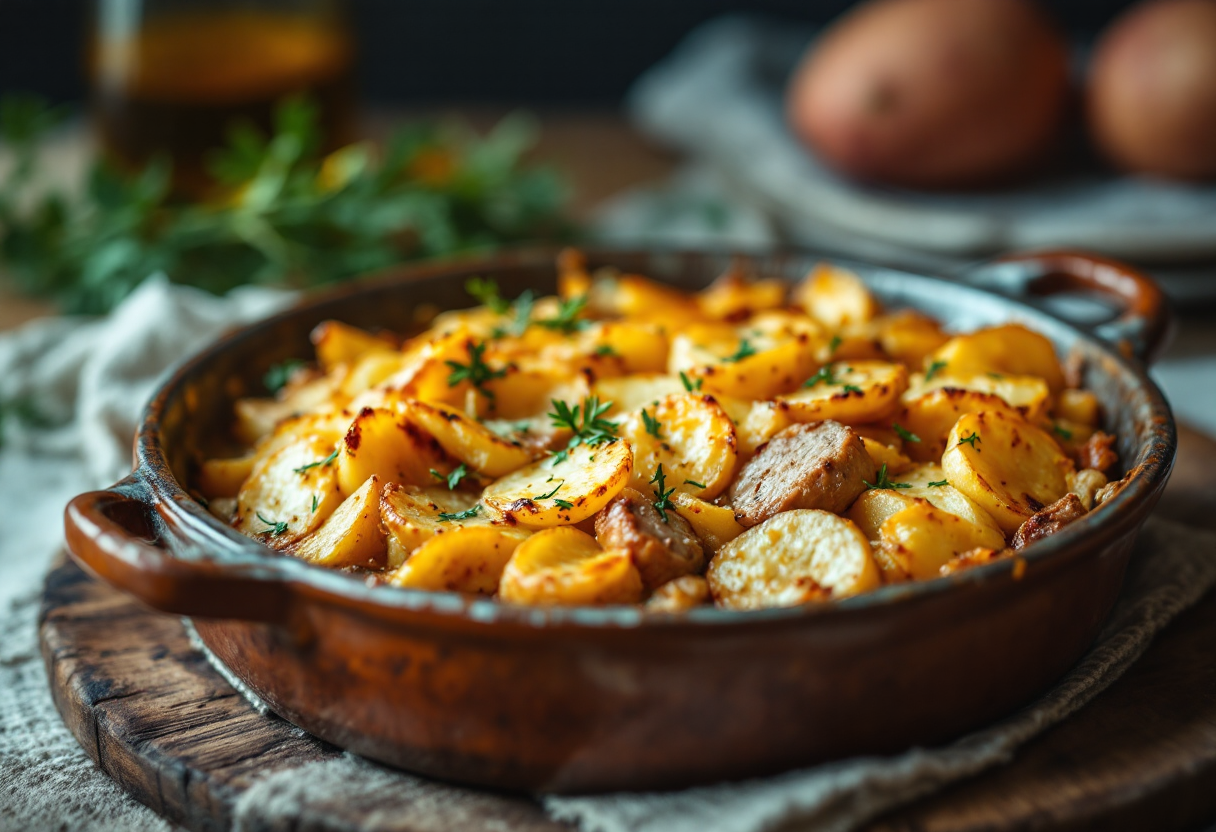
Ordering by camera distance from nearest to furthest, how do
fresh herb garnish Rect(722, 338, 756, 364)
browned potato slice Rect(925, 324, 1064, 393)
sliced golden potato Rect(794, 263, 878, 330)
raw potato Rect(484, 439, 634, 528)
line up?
raw potato Rect(484, 439, 634, 528), fresh herb garnish Rect(722, 338, 756, 364), browned potato slice Rect(925, 324, 1064, 393), sliced golden potato Rect(794, 263, 878, 330)

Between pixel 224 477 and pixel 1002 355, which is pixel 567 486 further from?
pixel 1002 355

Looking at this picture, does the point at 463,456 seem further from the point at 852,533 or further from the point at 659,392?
the point at 852,533

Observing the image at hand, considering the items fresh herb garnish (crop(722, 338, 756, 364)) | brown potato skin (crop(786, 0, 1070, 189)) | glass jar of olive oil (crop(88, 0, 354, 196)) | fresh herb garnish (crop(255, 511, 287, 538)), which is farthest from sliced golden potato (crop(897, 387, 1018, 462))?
glass jar of olive oil (crop(88, 0, 354, 196))

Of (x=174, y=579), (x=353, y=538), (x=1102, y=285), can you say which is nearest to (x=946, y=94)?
(x=1102, y=285)

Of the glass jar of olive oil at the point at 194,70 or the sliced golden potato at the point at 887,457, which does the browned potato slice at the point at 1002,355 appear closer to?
the sliced golden potato at the point at 887,457

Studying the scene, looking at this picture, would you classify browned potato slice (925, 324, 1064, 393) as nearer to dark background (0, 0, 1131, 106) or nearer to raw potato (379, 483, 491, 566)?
raw potato (379, 483, 491, 566)

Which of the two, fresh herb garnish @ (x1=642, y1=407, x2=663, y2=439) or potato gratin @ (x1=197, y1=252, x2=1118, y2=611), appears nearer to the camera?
potato gratin @ (x1=197, y1=252, x2=1118, y2=611)

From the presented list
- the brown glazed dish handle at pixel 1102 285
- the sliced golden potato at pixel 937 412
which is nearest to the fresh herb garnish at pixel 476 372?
the sliced golden potato at pixel 937 412
